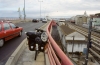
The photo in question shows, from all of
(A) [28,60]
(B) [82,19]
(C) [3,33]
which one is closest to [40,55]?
(A) [28,60]

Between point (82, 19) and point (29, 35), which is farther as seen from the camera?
point (82, 19)

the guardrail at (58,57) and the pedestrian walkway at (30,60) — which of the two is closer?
the guardrail at (58,57)

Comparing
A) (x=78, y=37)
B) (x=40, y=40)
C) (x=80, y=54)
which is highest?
(x=40, y=40)

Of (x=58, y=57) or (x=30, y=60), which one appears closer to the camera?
(x=58, y=57)

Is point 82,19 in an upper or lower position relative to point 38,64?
upper

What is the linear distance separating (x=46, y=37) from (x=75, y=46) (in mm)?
18684

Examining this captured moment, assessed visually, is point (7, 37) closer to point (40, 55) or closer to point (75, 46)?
point (40, 55)

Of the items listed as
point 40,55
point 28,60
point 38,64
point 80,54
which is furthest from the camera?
point 80,54

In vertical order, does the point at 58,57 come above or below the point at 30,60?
above

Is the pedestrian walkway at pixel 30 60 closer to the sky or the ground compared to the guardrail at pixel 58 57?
closer to the ground

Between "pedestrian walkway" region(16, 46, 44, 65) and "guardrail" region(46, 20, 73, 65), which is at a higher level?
"guardrail" region(46, 20, 73, 65)

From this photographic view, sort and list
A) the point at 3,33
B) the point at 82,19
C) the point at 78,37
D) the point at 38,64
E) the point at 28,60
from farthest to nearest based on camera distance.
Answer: the point at 82,19 < the point at 78,37 < the point at 3,33 < the point at 28,60 < the point at 38,64

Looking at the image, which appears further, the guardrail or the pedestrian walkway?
the pedestrian walkway

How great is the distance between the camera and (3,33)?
8844 millimetres
